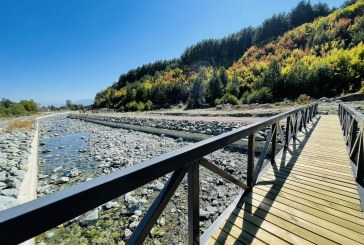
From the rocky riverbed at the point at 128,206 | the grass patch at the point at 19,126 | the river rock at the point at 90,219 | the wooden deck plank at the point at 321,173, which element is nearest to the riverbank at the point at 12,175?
the rocky riverbed at the point at 128,206

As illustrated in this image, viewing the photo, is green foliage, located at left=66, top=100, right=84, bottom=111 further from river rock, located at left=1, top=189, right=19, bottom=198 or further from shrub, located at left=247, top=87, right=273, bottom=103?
river rock, located at left=1, top=189, right=19, bottom=198

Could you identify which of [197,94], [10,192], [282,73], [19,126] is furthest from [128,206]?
[282,73]

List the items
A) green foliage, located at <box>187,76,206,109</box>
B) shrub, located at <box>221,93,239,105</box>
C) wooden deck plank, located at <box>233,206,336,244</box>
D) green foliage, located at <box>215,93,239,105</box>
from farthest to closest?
green foliage, located at <box>187,76,206,109</box> < green foliage, located at <box>215,93,239,105</box> < shrub, located at <box>221,93,239,105</box> < wooden deck plank, located at <box>233,206,336,244</box>

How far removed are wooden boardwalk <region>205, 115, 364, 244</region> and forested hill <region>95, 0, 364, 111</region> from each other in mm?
25586

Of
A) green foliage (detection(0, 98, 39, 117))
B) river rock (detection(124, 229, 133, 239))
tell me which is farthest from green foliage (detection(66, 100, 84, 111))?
river rock (detection(124, 229, 133, 239))

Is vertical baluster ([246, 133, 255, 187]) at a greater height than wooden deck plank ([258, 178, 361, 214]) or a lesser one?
greater

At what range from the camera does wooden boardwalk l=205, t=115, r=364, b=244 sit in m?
2.18

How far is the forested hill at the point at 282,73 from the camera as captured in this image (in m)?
28.2

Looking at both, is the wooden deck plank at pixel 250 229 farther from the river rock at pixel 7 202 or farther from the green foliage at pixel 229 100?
the green foliage at pixel 229 100

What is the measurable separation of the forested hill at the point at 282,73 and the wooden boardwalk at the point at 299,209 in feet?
83.9

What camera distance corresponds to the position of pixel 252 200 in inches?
114

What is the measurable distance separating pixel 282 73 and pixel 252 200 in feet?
109

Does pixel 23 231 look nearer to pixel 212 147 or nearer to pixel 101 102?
pixel 212 147

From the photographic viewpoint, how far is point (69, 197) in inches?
36.4
